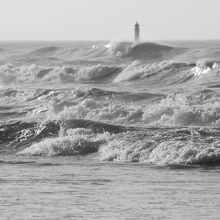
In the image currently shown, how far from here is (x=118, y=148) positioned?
17.8 meters

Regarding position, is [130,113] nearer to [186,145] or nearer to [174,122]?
[174,122]

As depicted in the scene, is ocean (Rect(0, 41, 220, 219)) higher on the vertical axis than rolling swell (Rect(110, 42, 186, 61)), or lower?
higher

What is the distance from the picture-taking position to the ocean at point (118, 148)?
38.7ft

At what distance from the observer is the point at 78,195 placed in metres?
12.5

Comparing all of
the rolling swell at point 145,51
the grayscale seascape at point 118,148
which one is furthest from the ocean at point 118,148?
the rolling swell at point 145,51

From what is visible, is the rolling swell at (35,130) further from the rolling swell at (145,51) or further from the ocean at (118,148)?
the rolling swell at (145,51)

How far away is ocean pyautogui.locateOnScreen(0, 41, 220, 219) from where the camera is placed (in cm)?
1180

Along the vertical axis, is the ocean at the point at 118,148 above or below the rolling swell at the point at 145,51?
above

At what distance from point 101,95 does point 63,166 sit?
1210 cm

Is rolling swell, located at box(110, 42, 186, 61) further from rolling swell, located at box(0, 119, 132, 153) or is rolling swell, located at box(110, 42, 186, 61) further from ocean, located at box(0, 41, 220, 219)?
rolling swell, located at box(0, 119, 132, 153)

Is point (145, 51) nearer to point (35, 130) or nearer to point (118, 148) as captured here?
point (35, 130)

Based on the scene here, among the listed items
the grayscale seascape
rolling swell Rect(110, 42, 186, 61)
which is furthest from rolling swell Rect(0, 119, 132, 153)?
rolling swell Rect(110, 42, 186, 61)

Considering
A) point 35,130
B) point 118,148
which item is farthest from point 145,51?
point 118,148

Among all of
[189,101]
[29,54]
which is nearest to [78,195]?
[189,101]
